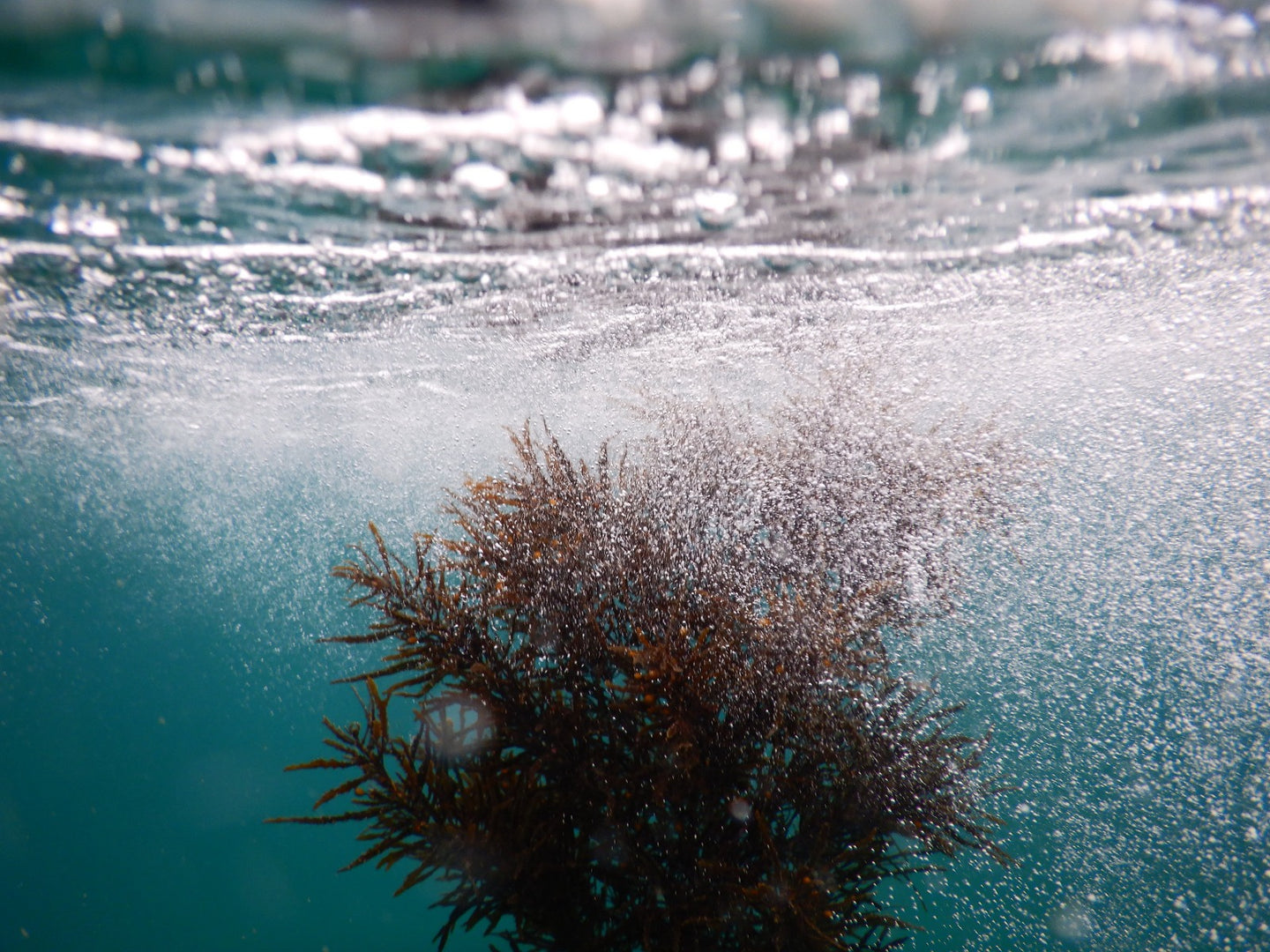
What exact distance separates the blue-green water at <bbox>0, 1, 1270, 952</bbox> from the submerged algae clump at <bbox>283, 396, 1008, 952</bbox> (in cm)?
264

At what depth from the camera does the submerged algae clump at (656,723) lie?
4523mm

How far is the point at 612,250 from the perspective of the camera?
7.40 meters

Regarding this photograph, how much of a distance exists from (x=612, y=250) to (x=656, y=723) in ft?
16.8

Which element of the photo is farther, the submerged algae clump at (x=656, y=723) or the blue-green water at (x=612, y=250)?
the submerged algae clump at (x=656, y=723)

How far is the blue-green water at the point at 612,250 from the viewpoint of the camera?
3.86 metres

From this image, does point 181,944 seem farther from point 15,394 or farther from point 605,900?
point 605,900

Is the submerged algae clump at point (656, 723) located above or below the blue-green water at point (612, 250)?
below

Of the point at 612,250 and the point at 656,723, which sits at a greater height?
the point at 612,250

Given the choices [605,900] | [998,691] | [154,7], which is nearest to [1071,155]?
[154,7]

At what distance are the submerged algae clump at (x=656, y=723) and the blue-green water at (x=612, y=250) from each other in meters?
2.64

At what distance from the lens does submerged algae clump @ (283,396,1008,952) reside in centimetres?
452

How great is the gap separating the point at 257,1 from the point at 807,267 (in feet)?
20.6

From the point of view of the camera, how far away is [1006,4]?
11.7 feet

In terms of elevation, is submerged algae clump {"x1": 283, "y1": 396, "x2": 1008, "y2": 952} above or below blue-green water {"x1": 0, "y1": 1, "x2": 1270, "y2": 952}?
below
